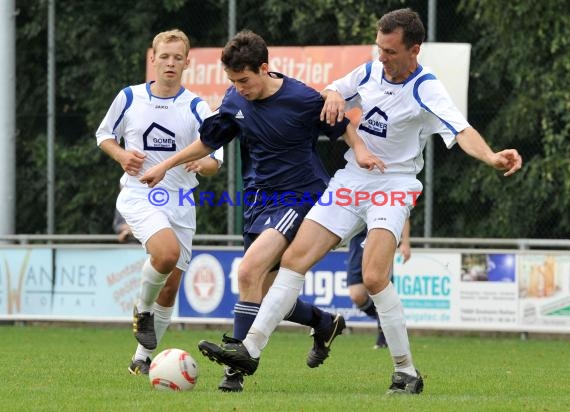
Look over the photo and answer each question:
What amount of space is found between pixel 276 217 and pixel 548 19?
9122 mm

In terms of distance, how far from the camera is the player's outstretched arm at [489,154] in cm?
757

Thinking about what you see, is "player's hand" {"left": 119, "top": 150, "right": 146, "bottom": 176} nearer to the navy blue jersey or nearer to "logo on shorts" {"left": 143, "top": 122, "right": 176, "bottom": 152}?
"logo on shorts" {"left": 143, "top": 122, "right": 176, "bottom": 152}

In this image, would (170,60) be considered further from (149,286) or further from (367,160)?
(367,160)

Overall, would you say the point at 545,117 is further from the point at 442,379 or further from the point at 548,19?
the point at 442,379

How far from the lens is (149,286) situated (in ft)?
31.4

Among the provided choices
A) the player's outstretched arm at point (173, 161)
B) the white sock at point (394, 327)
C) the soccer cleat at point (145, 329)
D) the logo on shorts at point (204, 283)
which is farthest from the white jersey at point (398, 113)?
the logo on shorts at point (204, 283)

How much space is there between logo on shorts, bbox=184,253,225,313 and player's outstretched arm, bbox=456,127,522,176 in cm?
845

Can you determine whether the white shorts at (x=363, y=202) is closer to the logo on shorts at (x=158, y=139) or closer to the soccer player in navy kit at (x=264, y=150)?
the soccer player in navy kit at (x=264, y=150)

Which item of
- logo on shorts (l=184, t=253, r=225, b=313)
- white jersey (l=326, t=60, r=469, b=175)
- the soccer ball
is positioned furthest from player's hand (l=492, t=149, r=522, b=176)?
logo on shorts (l=184, t=253, r=225, b=313)

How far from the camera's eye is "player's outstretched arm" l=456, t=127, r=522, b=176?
298 inches

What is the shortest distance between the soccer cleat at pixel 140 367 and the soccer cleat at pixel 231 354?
5.85ft

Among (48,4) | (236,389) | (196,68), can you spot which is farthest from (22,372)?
(48,4)

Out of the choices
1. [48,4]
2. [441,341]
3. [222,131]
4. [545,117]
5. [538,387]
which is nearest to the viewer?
[222,131]

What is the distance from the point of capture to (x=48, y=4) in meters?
18.8
